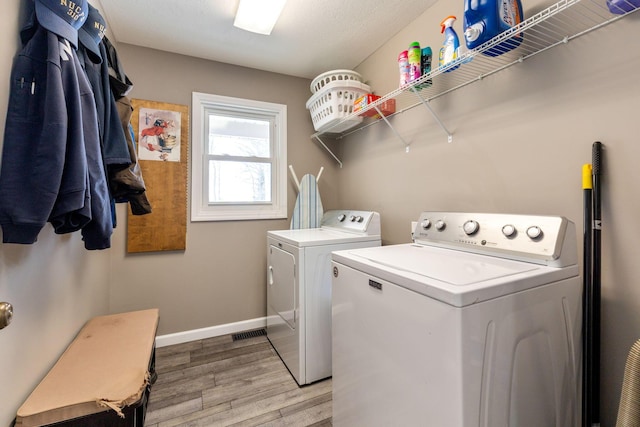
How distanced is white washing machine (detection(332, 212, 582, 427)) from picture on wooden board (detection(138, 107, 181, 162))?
1.76 m

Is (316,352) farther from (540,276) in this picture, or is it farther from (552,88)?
(552,88)

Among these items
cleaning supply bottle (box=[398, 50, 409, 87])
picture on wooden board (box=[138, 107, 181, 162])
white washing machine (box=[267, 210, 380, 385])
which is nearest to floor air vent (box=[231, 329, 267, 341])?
white washing machine (box=[267, 210, 380, 385])

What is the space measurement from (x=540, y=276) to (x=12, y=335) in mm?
1739

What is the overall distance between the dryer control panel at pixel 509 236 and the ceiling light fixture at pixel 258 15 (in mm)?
1562

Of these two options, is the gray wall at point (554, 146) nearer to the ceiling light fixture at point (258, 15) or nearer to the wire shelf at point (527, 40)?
the wire shelf at point (527, 40)

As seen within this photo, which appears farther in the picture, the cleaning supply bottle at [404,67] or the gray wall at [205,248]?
the gray wall at [205,248]

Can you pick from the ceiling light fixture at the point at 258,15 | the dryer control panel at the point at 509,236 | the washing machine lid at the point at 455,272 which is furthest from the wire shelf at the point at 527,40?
the ceiling light fixture at the point at 258,15

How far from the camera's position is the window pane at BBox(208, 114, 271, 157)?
2477 mm

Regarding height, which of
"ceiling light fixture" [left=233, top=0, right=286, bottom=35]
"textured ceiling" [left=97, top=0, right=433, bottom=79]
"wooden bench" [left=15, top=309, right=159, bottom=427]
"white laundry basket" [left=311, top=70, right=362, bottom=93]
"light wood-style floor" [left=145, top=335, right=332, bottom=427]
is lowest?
"light wood-style floor" [left=145, top=335, right=332, bottom=427]

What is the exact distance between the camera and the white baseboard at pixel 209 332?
2244 millimetres

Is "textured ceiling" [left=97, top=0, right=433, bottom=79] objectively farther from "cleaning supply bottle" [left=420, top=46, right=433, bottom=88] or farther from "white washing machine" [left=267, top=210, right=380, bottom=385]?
"white washing machine" [left=267, top=210, right=380, bottom=385]

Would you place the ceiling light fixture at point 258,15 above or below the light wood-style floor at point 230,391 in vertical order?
above

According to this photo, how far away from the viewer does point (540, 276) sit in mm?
880

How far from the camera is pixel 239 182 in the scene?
101 inches
